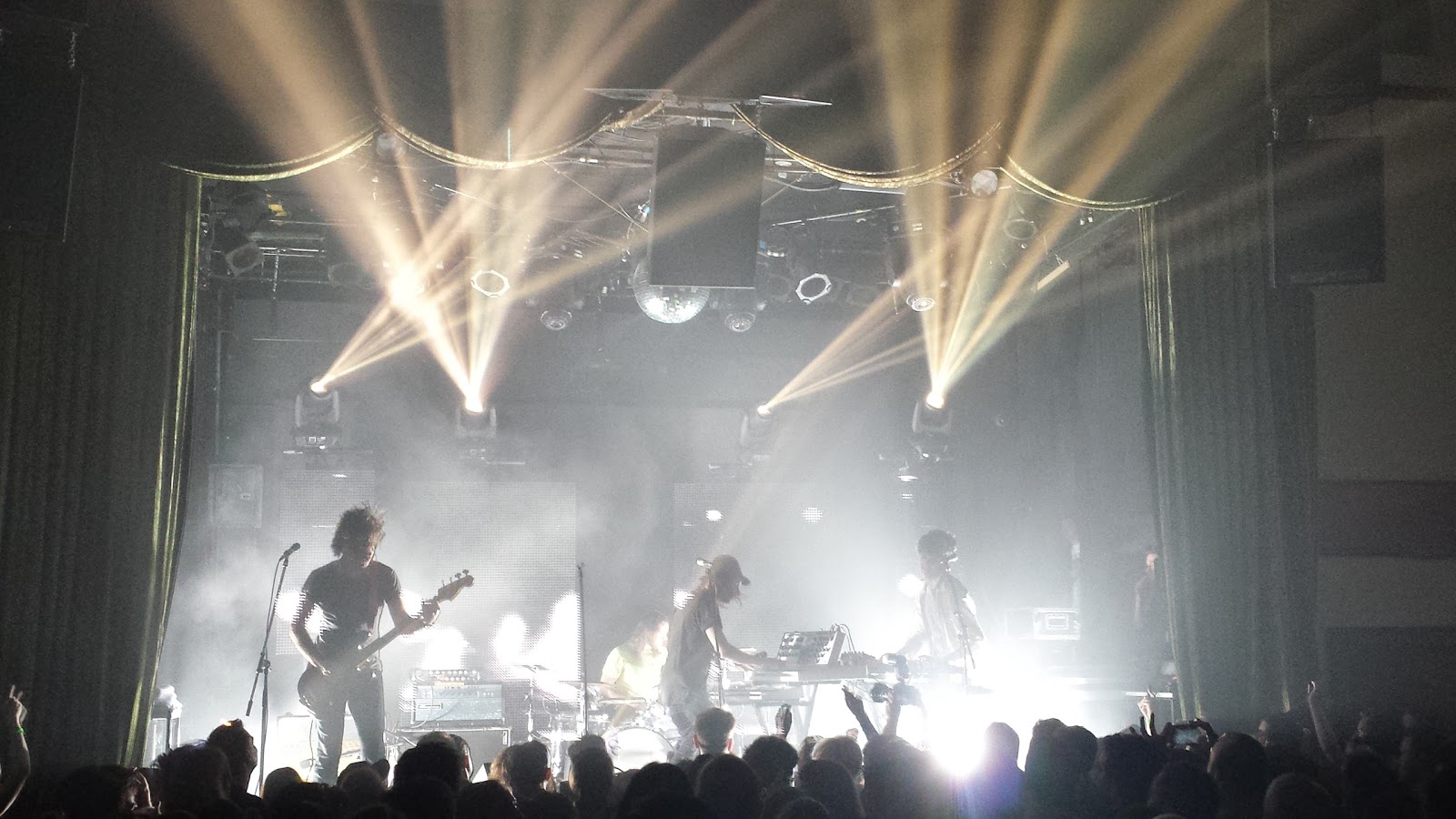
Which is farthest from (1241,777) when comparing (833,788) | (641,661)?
(641,661)

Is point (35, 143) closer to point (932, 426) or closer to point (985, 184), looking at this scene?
point (985, 184)

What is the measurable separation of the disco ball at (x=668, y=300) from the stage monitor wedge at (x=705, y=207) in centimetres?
286

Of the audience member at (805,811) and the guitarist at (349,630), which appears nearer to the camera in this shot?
the audience member at (805,811)

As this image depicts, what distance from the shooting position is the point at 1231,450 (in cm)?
680

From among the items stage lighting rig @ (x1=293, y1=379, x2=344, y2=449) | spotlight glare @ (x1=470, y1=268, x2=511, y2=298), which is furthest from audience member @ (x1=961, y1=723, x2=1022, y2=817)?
stage lighting rig @ (x1=293, y1=379, x2=344, y2=449)

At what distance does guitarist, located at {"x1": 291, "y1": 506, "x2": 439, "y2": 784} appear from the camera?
6152 millimetres

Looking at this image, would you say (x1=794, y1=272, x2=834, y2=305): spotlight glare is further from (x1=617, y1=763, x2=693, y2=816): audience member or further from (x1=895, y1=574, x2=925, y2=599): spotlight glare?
(x1=617, y1=763, x2=693, y2=816): audience member

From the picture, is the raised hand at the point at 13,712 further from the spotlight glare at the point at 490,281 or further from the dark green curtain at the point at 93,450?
the spotlight glare at the point at 490,281

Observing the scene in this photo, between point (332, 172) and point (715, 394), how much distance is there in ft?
17.5

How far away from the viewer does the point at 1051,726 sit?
161 inches

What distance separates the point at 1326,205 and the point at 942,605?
3536 millimetres

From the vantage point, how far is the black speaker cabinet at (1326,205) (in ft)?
20.8

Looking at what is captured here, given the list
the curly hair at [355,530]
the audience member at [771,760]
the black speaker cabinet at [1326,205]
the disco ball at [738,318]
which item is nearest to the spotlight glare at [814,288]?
the disco ball at [738,318]

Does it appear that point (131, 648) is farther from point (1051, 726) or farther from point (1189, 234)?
point (1189, 234)
